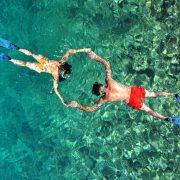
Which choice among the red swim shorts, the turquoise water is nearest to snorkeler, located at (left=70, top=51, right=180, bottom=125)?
the red swim shorts

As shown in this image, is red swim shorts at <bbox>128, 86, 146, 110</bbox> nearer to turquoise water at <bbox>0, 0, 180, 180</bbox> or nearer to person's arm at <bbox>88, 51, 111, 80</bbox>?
person's arm at <bbox>88, 51, 111, 80</bbox>

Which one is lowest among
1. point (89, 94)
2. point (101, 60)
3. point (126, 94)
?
point (89, 94)

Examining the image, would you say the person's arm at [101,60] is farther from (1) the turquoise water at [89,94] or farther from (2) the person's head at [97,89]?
(1) the turquoise water at [89,94]

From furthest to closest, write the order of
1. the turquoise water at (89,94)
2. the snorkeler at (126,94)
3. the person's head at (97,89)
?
1. the turquoise water at (89,94)
2. the snorkeler at (126,94)
3. the person's head at (97,89)

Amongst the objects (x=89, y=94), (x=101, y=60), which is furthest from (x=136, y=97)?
(x=89, y=94)

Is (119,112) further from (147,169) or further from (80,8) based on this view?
(80,8)

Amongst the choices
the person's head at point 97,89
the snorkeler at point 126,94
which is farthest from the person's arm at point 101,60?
the person's head at point 97,89

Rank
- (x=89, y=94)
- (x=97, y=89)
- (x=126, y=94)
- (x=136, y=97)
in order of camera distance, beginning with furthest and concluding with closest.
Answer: (x=89, y=94)
(x=126, y=94)
(x=136, y=97)
(x=97, y=89)

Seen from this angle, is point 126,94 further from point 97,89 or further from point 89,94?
point 89,94

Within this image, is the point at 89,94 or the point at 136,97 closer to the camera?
the point at 136,97
